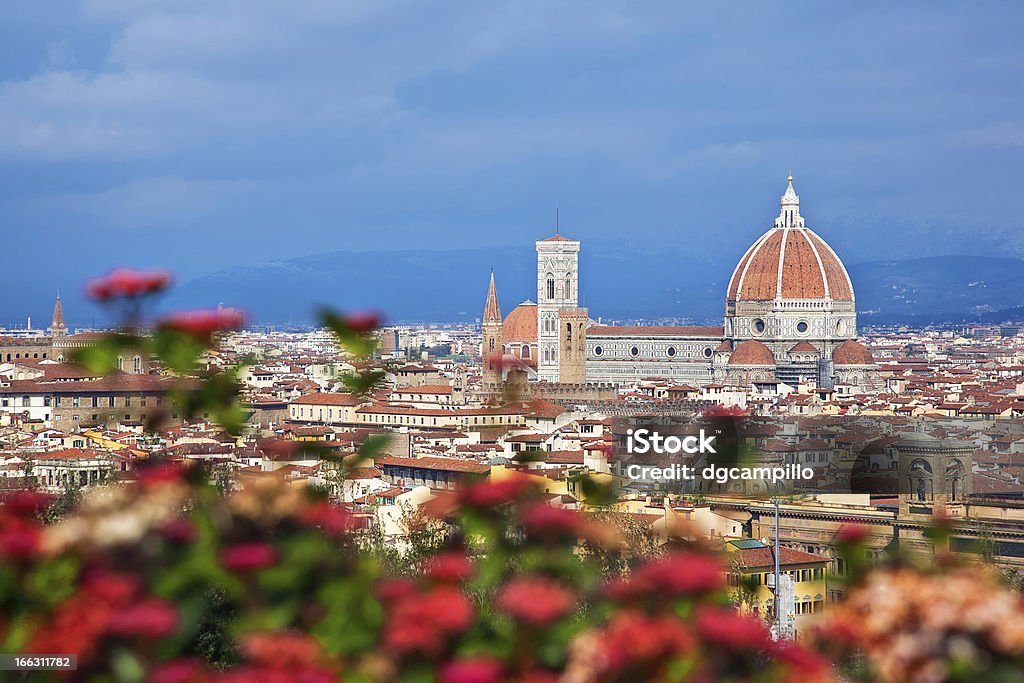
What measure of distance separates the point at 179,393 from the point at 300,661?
890 millimetres

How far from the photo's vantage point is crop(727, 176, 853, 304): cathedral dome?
84875 mm

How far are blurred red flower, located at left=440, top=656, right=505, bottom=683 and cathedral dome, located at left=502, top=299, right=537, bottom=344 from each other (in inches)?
3281

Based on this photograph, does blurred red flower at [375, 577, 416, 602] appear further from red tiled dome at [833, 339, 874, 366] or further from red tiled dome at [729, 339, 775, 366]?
red tiled dome at [833, 339, 874, 366]

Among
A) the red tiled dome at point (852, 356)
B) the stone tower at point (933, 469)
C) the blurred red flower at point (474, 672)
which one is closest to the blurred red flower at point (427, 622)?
the blurred red flower at point (474, 672)

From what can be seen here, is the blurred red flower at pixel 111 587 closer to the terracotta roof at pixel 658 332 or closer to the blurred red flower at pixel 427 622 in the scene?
the blurred red flower at pixel 427 622

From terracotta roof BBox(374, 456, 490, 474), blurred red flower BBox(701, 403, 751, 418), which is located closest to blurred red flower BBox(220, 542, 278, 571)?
terracotta roof BBox(374, 456, 490, 474)

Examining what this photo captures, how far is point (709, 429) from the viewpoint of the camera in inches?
1209

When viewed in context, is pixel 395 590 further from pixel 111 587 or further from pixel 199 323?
pixel 199 323

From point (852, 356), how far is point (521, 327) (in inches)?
617

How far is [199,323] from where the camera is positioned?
3158 mm

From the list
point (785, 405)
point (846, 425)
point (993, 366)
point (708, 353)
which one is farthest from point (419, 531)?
point (993, 366)

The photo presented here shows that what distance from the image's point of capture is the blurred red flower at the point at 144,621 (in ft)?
8.67

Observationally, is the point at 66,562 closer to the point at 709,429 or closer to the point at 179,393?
the point at 179,393

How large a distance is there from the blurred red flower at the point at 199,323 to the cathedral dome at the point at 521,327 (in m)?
82.7
